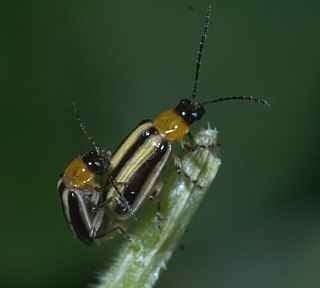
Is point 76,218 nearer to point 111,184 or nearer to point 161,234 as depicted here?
point 111,184

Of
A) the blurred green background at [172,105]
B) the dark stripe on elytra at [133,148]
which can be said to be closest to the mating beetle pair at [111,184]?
the dark stripe on elytra at [133,148]

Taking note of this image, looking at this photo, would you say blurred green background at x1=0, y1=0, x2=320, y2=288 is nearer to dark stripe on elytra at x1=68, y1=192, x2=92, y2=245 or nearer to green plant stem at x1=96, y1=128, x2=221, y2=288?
dark stripe on elytra at x1=68, y1=192, x2=92, y2=245

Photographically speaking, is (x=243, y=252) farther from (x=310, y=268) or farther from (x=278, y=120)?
(x=278, y=120)

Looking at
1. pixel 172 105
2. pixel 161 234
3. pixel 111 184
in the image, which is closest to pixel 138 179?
pixel 111 184

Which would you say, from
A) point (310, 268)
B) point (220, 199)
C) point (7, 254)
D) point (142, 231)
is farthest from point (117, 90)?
point (142, 231)

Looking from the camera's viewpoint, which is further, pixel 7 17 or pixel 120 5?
pixel 120 5

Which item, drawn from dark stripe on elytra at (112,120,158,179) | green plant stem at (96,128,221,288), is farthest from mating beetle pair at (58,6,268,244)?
→ green plant stem at (96,128,221,288)
